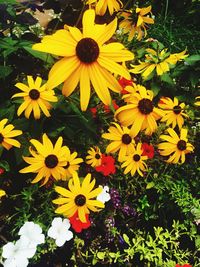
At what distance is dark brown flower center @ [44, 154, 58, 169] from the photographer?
4.05ft

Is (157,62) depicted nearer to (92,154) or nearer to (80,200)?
(92,154)

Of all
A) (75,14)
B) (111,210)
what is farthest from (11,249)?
(75,14)

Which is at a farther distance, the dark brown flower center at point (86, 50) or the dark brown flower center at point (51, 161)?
the dark brown flower center at point (51, 161)

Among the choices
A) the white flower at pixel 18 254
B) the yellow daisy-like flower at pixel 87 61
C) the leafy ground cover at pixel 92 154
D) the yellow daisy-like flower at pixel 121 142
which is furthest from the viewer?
the yellow daisy-like flower at pixel 121 142

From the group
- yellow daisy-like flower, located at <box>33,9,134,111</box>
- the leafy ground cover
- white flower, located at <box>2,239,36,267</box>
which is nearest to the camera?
yellow daisy-like flower, located at <box>33,9,134,111</box>

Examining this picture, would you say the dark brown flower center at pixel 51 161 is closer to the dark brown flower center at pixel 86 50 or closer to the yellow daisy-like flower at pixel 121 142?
the yellow daisy-like flower at pixel 121 142

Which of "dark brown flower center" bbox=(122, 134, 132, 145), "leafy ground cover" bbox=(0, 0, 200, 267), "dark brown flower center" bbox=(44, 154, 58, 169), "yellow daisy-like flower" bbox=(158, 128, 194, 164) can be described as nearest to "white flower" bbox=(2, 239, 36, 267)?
"leafy ground cover" bbox=(0, 0, 200, 267)

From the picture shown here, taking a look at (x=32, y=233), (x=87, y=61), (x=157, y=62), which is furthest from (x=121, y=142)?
(x=87, y=61)

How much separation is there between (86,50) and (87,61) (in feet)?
0.08

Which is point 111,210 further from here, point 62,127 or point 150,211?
point 62,127

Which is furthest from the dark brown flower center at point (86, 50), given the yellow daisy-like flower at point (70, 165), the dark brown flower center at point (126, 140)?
the dark brown flower center at point (126, 140)

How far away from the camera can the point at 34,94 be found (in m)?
1.26

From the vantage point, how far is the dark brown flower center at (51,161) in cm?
123

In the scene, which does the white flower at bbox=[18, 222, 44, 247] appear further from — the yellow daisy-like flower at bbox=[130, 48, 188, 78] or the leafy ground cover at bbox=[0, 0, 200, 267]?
the yellow daisy-like flower at bbox=[130, 48, 188, 78]
